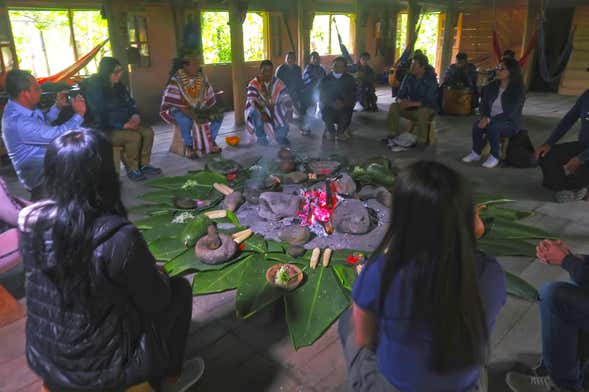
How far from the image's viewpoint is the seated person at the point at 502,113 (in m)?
5.00

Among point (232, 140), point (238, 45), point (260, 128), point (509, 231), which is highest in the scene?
point (238, 45)

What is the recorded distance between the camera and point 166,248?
10.3 feet

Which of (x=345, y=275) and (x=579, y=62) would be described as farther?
(x=579, y=62)

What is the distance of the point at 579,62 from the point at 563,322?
11.3 metres

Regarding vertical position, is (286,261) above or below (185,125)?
below

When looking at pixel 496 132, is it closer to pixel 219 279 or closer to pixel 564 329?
pixel 564 329

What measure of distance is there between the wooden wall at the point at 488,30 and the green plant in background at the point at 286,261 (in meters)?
9.66

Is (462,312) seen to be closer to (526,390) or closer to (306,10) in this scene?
(526,390)

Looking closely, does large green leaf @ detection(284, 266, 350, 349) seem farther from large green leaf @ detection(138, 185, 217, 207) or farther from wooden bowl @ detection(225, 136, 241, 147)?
wooden bowl @ detection(225, 136, 241, 147)

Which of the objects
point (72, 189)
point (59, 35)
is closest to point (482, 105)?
point (72, 189)

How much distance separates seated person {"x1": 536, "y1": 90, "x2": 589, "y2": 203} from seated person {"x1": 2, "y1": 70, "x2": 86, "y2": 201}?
4473 millimetres

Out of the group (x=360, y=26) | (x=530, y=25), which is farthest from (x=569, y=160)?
(x=360, y=26)

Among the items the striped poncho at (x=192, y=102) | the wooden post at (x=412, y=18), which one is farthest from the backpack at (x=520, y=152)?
the wooden post at (x=412, y=18)

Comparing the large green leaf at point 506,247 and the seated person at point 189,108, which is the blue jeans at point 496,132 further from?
the seated person at point 189,108
